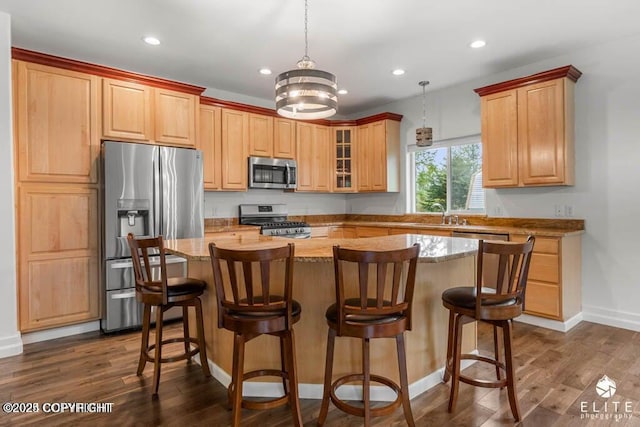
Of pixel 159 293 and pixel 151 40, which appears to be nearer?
pixel 159 293

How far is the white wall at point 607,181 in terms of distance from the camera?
11.5 feet

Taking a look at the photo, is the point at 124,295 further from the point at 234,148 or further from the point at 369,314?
the point at 369,314

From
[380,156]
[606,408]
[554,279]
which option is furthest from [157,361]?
[380,156]

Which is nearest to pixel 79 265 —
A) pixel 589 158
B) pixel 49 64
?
pixel 49 64

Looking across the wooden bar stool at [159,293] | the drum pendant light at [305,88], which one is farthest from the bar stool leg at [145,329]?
the drum pendant light at [305,88]

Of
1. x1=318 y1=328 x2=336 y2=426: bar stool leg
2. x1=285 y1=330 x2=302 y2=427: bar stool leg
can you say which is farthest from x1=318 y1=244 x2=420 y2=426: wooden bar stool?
x1=285 y1=330 x2=302 y2=427: bar stool leg

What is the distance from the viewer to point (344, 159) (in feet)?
19.3

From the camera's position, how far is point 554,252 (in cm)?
347

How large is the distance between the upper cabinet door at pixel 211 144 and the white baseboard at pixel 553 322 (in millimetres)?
3738

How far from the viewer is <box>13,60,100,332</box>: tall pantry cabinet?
3.26 meters

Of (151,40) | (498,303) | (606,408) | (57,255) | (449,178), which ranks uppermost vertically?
(151,40)

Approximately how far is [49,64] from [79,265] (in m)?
1.91

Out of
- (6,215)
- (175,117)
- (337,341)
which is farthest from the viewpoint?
(175,117)

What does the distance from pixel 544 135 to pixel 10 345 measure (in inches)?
210
